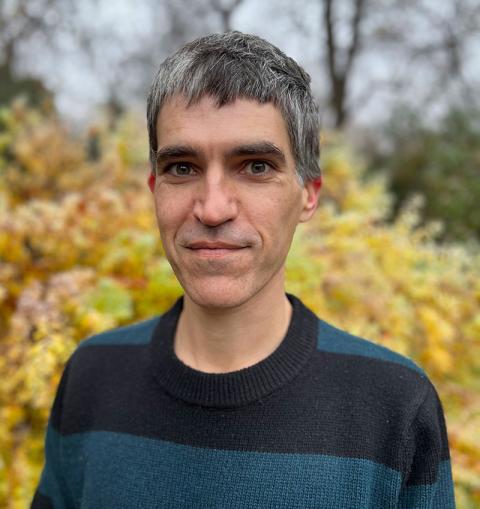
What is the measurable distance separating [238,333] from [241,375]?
106 mm

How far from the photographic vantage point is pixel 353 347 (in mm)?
1417

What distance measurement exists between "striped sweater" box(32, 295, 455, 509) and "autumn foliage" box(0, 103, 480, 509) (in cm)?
89

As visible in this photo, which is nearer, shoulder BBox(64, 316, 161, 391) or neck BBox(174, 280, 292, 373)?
neck BBox(174, 280, 292, 373)

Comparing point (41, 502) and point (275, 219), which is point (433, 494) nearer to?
point (275, 219)

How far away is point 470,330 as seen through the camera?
3609 millimetres

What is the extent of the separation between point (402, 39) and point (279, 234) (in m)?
11.2

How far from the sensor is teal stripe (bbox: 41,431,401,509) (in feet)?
3.88

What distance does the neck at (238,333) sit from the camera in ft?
4.50

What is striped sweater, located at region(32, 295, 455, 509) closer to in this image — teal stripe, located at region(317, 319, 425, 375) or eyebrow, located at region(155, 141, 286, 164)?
teal stripe, located at region(317, 319, 425, 375)

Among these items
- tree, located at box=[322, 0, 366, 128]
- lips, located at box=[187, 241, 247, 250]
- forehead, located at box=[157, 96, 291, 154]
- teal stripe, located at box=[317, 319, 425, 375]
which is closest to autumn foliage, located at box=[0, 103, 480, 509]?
teal stripe, located at box=[317, 319, 425, 375]

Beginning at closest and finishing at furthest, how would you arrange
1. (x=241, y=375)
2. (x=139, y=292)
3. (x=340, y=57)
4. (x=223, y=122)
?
(x=223, y=122) < (x=241, y=375) < (x=139, y=292) < (x=340, y=57)

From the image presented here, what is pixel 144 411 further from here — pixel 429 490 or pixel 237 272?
pixel 429 490

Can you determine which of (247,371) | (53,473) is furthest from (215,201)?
(53,473)

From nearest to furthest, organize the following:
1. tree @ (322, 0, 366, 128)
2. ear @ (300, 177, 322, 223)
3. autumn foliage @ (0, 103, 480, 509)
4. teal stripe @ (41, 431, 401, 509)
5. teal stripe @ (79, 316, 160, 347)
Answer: teal stripe @ (41, 431, 401, 509) → ear @ (300, 177, 322, 223) → teal stripe @ (79, 316, 160, 347) → autumn foliage @ (0, 103, 480, 509) → tree @ (322, 0, 366, 128)
